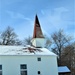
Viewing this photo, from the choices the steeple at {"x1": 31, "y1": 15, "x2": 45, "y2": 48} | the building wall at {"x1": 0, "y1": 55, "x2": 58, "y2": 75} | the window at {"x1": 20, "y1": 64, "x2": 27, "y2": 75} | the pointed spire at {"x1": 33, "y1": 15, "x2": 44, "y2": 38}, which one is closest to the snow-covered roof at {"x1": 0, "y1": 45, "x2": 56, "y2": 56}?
the building wall at {"x1": 0, "y1": 55, "x2": 58, "y2": 75}

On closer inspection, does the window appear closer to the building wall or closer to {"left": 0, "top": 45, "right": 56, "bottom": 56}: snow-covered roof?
the building wall

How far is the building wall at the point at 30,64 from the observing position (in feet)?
73.4

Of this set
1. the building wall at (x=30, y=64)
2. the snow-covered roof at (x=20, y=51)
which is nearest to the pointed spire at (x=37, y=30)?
the snow-covered roof at (x=20, y=51)

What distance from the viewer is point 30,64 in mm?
23344

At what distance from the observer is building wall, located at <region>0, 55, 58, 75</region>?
22.4 m

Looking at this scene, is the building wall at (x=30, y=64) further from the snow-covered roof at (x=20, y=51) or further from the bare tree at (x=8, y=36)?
the bare tree at (x=8, y=36)

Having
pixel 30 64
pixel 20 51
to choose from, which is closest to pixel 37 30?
pixel 20 51

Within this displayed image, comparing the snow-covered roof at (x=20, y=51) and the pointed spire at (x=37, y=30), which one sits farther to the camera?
the pointed spire at (x=37, y=30)

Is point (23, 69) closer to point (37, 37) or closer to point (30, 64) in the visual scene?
point (30, 64)

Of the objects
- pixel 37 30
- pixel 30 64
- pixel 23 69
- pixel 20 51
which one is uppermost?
pixel 37 30

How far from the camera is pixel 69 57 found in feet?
128

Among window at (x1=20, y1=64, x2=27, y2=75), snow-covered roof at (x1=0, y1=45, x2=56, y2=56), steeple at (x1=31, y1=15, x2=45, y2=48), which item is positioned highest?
steeple at (x1=31, y1=15, x2=45, y2=48)

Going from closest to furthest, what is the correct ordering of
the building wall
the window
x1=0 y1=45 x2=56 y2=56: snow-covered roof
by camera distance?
the building wall < the window < x1=0 y1=45 x2=56 y2=56: snow-covered roof

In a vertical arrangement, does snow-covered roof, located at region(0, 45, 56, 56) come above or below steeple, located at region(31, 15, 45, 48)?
below
